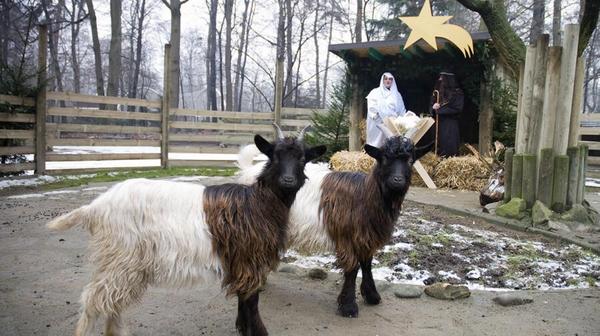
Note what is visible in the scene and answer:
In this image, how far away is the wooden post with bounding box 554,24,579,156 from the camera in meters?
6.68

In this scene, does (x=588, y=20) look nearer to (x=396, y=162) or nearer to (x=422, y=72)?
(x=422, y=72)

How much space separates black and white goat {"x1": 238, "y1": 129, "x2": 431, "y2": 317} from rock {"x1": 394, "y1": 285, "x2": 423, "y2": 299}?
279mm

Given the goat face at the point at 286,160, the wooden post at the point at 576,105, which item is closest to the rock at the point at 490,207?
the wooden post at the point at 576,105

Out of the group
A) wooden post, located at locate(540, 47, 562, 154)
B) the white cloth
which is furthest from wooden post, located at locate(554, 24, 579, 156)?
the white cloth

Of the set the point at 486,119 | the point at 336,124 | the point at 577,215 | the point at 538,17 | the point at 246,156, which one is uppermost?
the point at 538,17

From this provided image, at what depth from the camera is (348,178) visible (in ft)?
14.2

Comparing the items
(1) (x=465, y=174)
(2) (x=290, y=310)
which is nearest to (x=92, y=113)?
(1) (x=465, y=174)

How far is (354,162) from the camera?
10.4 metres

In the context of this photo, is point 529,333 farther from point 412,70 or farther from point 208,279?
point 412,70

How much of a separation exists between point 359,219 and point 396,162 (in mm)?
574

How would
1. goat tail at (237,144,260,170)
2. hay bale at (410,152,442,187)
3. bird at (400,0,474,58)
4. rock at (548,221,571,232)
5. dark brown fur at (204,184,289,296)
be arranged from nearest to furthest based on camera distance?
dark brown fur at (204,184,289,296) → goat tail at (237,144,260,170) → rock at (548,221,571,232) → bird at (400,0,474,58) → hay bale at (410,152,442,187)

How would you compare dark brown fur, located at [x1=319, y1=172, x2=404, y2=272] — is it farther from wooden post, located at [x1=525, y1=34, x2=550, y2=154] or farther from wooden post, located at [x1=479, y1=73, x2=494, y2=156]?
wooden post, located at [x1=479, y1=73, x2=494, y2=156]

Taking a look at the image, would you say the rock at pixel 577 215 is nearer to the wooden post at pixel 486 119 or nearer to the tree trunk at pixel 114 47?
the wooden post at pixel 486 119

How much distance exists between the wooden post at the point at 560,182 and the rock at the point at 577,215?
130 mm
